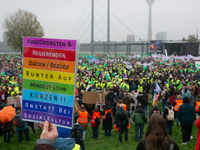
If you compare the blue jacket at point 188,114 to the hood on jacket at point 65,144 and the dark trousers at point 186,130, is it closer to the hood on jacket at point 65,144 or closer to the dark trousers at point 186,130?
the dark trousers at point 186,130

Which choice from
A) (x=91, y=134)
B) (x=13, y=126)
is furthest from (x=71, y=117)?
(x=91, y=134)

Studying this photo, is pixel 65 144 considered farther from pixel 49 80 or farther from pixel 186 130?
pixel 186 130

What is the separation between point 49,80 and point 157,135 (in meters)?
1.52

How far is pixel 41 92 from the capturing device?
2979 millimetres


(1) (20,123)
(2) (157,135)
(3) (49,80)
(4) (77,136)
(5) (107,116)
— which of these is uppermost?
(3) (49,80)

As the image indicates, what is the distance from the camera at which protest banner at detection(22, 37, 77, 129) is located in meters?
2.84

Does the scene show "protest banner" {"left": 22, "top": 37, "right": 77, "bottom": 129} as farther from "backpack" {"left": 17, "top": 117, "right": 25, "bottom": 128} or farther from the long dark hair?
"backpack" {"left": 17, "top": 117, "right": 25, "bottom": 128}

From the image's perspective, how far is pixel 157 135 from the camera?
2.16m

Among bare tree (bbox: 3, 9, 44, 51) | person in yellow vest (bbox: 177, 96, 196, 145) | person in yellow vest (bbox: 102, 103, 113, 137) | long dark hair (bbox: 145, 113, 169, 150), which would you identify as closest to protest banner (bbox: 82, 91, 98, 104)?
person in yellow vest (bbox: 102, 103, 113, 137)

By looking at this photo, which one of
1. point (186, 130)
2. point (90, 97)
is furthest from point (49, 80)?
point (90, 97)

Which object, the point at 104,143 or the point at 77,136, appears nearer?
the point at 77,136

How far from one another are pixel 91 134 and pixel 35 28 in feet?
102

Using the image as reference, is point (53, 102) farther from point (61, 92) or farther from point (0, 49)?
point (0, 49)

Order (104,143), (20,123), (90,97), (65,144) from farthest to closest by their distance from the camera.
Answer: (90,97) < (104,143) < (20,123) < (65,144)
